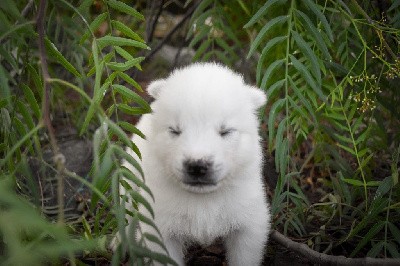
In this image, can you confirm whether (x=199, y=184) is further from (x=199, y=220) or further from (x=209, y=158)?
(x=199, y=220)

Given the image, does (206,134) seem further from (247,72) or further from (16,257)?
(247,72)

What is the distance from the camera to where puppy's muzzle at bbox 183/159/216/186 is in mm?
2510

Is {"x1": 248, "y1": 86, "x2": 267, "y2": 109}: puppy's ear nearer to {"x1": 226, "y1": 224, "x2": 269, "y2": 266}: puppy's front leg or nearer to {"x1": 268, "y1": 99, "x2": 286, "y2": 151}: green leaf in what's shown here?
{"x1": 268, "y1": 99, "x2": 286, "y2": 151}: green leaf

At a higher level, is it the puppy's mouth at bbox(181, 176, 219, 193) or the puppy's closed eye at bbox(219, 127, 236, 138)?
the puppy's closed eye at bbox(219, 127, 236, 138)

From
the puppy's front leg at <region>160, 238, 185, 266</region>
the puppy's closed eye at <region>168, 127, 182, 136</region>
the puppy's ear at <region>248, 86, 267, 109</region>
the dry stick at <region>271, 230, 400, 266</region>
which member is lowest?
the puppy's front leg at <region>160, 238, 185, 266</region>

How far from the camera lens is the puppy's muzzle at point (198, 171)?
2510 millimetres

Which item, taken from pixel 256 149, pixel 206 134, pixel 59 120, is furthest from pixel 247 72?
pixel 206 134

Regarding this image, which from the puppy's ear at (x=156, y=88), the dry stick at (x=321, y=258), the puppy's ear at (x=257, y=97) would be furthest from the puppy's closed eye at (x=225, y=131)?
the dry stick at (x=321, y=258)

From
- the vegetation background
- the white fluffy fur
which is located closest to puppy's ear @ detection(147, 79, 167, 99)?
Answer: the white fluffy fur

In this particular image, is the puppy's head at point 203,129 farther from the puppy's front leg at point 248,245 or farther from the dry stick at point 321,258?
the dry stick at point 321,258

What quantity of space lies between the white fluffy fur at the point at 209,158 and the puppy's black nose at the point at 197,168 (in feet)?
0.09

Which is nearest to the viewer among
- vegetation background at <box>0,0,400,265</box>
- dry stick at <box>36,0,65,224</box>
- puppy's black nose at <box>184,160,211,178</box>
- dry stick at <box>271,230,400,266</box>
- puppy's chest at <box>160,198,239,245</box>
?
dry stick at <box>36,0,65,224</box>

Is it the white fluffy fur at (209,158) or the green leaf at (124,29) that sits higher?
the green leaf at (124,29)

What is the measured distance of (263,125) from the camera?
5.20 m
